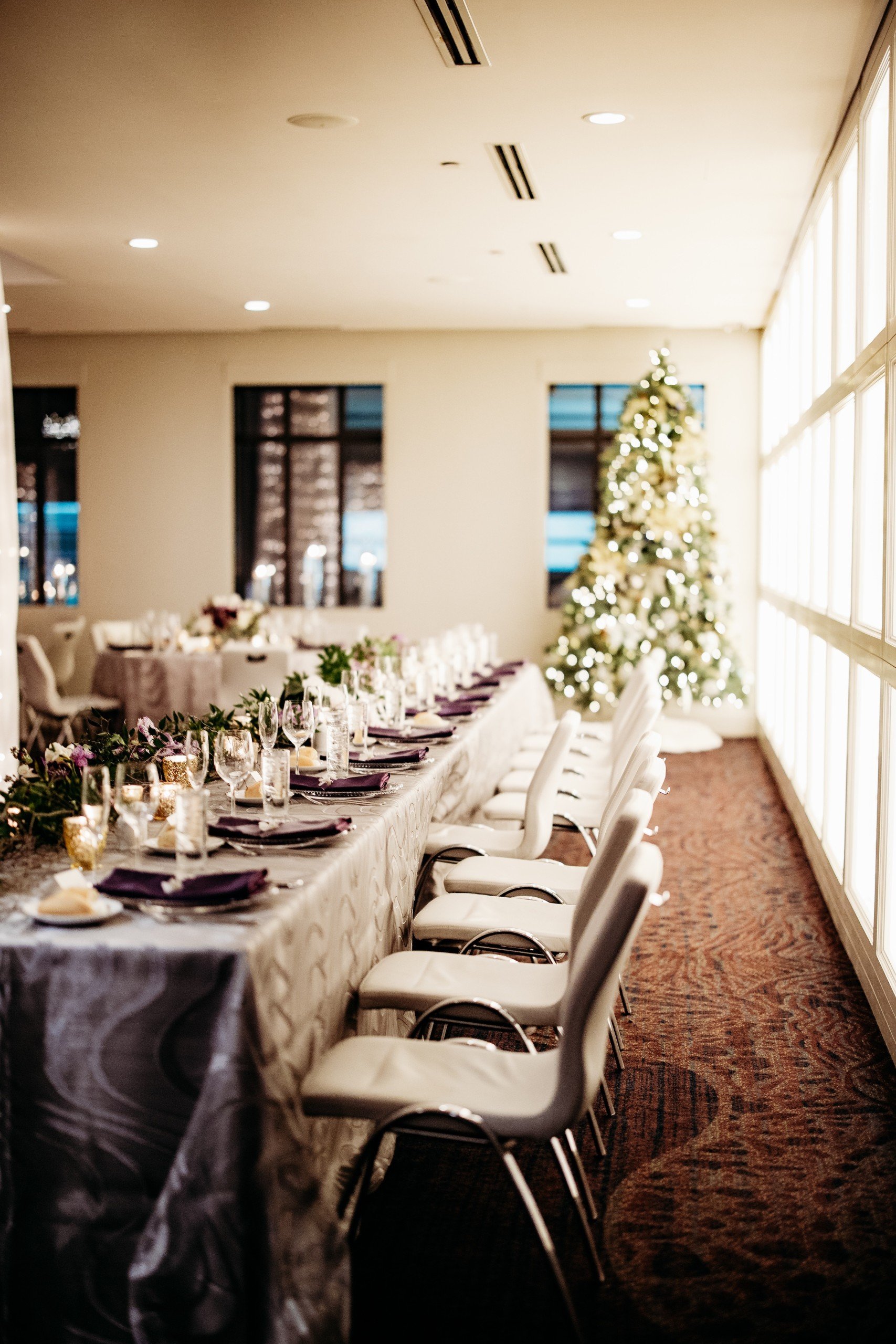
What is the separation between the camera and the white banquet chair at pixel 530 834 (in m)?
4.12

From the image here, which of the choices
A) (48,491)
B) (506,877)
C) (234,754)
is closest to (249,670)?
(506,877)

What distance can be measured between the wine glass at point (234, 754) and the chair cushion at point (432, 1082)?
0.70 metres

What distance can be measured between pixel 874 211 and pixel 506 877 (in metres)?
2.87

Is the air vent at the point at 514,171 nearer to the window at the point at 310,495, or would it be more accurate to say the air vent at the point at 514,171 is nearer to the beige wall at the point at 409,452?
the beige wall at the point at 409,452

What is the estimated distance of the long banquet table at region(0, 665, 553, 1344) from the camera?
6.74 ft

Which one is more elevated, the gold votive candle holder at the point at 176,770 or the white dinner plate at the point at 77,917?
the gold votive candle holder at the point at 176,770

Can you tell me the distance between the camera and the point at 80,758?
294cm

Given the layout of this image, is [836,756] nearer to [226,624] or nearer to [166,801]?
[166,801]

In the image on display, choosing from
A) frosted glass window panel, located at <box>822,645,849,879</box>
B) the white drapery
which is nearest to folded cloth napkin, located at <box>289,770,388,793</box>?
frosted glass window panel, located at <box>822,645,849,879</box>

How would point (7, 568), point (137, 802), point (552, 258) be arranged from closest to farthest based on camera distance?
A: point (137, 802) < point (7, 568) < point (552, 258)

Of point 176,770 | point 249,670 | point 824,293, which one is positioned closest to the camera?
point 176,770

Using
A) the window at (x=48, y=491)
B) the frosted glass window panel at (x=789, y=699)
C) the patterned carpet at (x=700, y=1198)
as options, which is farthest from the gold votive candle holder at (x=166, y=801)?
the window at (x=48, y=491)

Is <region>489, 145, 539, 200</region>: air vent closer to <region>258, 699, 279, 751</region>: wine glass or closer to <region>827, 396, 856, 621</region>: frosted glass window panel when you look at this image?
<region>827, 396, 856, 621</region>: frosted glass window panel

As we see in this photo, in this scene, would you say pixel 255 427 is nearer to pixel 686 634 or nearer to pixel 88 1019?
pixel 686 634
